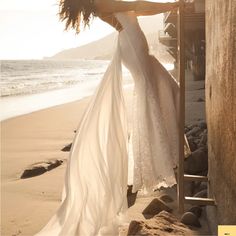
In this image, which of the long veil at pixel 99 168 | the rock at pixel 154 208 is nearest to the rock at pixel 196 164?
the rock at pixel 154 208

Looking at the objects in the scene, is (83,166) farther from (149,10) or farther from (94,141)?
(149,10)

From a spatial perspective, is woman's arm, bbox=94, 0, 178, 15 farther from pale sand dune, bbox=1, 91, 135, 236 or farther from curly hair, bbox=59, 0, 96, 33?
pale sand dune, bbox=1, 91, 135, 236

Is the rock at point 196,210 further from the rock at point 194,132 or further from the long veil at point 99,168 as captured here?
the rock at point 194,132

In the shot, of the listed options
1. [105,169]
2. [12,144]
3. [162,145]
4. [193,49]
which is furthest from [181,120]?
[193,49]

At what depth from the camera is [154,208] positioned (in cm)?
436

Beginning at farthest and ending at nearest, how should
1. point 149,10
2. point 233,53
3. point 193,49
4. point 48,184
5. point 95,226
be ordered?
1. point 193,49
2. point 48,184
3. point 95,226
4. point 149,10
5. point 233,53

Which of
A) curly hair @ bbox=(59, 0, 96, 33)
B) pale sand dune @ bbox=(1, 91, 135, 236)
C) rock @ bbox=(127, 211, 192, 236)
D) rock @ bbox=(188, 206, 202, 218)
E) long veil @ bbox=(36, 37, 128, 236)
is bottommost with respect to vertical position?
pale sand dune @ bbox=(1, 91, 135, 236)

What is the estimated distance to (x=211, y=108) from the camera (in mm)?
3395

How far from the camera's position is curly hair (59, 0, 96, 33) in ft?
9.78

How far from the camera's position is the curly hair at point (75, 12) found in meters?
2.98

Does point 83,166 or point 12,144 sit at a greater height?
point 83,166

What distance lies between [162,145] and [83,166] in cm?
65

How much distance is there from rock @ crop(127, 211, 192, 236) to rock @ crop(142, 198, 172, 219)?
567 mm

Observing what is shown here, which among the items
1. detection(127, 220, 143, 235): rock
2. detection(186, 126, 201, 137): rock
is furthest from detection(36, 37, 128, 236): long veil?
detection(186, 126, 201, 137): rock
